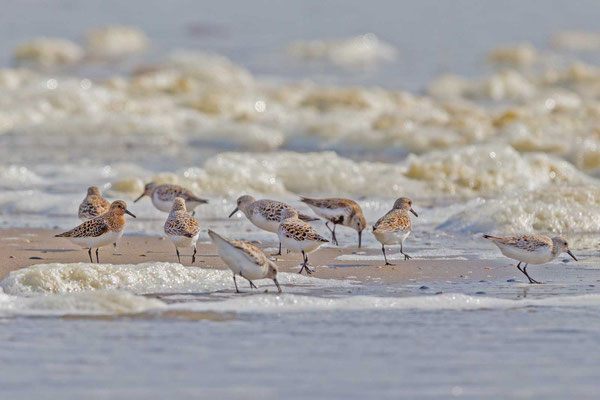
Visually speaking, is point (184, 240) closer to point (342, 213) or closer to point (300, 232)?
point (300, 232)

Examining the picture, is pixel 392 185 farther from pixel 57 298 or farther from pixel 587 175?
pixel 57 298

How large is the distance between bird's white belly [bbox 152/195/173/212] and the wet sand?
729mm

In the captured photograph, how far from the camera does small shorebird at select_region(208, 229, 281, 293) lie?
7.14 metres

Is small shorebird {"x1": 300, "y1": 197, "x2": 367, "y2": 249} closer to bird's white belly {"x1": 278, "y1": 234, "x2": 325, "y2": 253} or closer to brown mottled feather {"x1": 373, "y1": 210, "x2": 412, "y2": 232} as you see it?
brown mottled feather {"x1": 373, "y1": 210, "x2": 412, "y2": 232}

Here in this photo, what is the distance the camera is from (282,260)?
352 inches

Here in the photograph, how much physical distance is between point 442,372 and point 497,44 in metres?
34.4

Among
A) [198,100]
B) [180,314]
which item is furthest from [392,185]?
[198,100]

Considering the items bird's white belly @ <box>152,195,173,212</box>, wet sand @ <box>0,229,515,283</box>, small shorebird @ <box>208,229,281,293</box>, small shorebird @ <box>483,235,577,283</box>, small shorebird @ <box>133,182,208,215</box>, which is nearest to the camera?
small shorebird @ <box>208,229,281,293</box>

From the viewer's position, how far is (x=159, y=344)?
227 inches

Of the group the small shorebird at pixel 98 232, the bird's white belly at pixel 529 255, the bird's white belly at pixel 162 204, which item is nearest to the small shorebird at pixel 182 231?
the small shorebird at pixel 98 232

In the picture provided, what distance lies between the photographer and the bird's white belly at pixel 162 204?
10633mm

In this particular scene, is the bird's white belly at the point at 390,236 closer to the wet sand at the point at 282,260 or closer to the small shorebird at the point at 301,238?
the wet sand at the point at 282,260

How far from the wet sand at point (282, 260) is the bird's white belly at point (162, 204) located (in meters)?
0.73

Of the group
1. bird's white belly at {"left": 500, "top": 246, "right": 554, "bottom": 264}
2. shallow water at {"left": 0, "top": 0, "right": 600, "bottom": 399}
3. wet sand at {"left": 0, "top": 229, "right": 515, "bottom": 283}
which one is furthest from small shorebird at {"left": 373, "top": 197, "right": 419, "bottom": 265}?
bird's white belly at {"left": 500, "top": 246, "right": 554, "bottom": 264}
